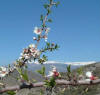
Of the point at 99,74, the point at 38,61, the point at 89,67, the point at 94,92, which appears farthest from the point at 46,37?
the point at 89,67

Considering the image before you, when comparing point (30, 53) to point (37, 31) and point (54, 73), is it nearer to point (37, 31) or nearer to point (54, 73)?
point (37, 31)

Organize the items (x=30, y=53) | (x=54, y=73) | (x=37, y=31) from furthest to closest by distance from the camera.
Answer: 1. (x=37, y=31)
2. (x=30, y=53)
3. (x=54, y=73)

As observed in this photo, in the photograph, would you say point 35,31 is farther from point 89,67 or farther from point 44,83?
point 89,67

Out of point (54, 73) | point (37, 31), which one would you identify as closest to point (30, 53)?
point (37, 31)

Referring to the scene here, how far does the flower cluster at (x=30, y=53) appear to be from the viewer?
6127 mm

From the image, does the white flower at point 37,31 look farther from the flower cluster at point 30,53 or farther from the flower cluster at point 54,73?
the flower cluster at point 54,73

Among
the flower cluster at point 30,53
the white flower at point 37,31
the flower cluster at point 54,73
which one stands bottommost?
the flower cluster at point 54,73

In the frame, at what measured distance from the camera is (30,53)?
6258mm

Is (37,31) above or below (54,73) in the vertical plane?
above

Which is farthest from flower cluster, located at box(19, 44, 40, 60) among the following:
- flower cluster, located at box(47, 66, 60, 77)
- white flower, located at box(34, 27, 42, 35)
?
flower cluster, located at box(47, 66, 60, 77)

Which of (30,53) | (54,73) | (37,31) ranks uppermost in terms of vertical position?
(37,31)

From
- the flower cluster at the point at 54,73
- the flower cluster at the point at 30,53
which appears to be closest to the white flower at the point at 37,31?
the flower cluster at the point at 30,53

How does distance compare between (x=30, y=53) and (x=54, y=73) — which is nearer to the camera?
(x=54, y=73)

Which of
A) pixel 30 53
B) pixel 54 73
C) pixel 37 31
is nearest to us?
pixel 54 73
